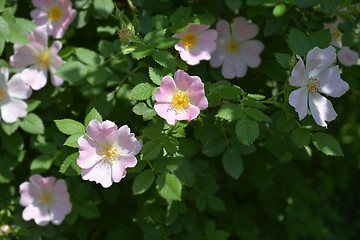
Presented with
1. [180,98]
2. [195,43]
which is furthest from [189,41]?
[180,98]

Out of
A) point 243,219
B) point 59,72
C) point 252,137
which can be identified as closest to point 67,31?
point 59,72

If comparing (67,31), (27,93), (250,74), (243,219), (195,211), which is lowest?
(243,219)

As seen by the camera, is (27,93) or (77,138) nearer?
(77,138)

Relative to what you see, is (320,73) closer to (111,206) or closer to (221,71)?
(221,71)

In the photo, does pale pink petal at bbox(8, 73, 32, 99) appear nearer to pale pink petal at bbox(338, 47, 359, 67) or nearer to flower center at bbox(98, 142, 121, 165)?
flower center at bbox(98, 142, 121, 165)

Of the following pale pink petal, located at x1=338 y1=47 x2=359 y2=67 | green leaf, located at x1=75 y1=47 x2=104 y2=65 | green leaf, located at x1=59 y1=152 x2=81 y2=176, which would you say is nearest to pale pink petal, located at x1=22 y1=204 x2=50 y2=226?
green leaf, located at x1=59 y1=152 x2=81 y2=176
